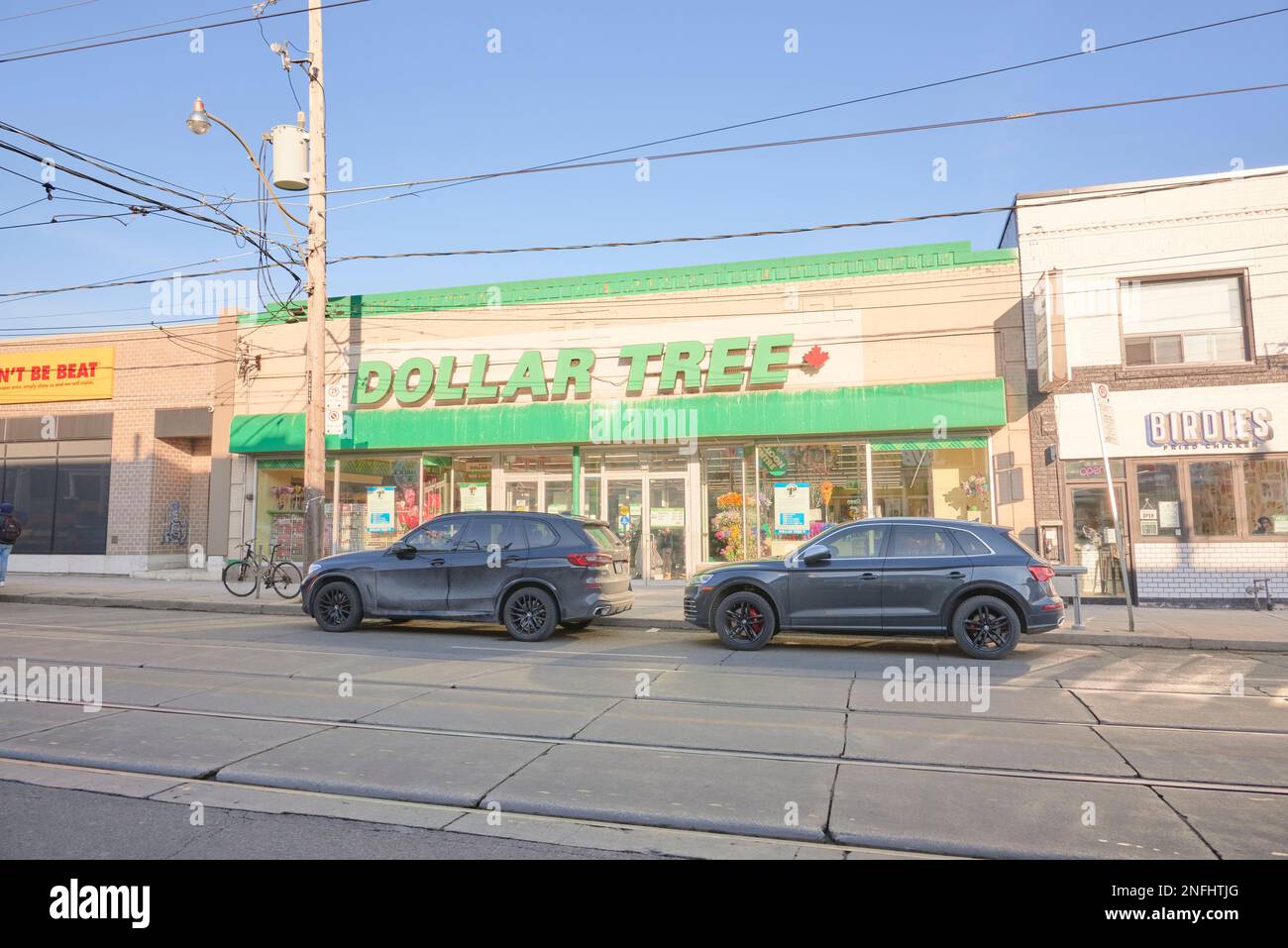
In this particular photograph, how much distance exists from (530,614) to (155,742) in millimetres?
5423

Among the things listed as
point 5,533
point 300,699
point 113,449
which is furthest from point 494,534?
point 113,449

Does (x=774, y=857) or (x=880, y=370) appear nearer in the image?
(x=774, y=857)

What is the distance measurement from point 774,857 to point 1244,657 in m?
9.15

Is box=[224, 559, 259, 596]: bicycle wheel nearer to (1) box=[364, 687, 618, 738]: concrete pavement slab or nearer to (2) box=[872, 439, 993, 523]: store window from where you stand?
(1) box=[364, 687, 618, 738]: concrete pavement slab

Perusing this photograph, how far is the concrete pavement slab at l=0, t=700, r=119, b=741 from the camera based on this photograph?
618 cm

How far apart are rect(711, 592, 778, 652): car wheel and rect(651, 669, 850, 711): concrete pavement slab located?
1.58 metres

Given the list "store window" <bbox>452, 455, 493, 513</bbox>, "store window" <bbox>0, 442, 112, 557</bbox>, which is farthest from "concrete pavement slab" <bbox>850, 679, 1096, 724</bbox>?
"store window" <bbox>0, 442, 112, 557</bbox>

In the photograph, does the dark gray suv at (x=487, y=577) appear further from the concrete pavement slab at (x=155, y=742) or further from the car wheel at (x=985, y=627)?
the concrete pavement slab at (x=155, y=742)

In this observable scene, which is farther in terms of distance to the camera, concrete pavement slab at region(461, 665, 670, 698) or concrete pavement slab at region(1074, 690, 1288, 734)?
concrete pavement slab at region(461, 665, 670, 698)

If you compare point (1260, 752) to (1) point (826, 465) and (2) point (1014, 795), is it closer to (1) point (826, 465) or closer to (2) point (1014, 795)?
(2) point (1014, 795)

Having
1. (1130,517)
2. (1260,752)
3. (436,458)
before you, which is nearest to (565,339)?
(436,458)

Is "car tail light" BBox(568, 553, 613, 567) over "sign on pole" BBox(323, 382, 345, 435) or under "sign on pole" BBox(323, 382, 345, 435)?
under

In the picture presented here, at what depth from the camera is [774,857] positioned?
3920 mm

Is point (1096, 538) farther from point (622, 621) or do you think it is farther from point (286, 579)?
point (286, 579)
